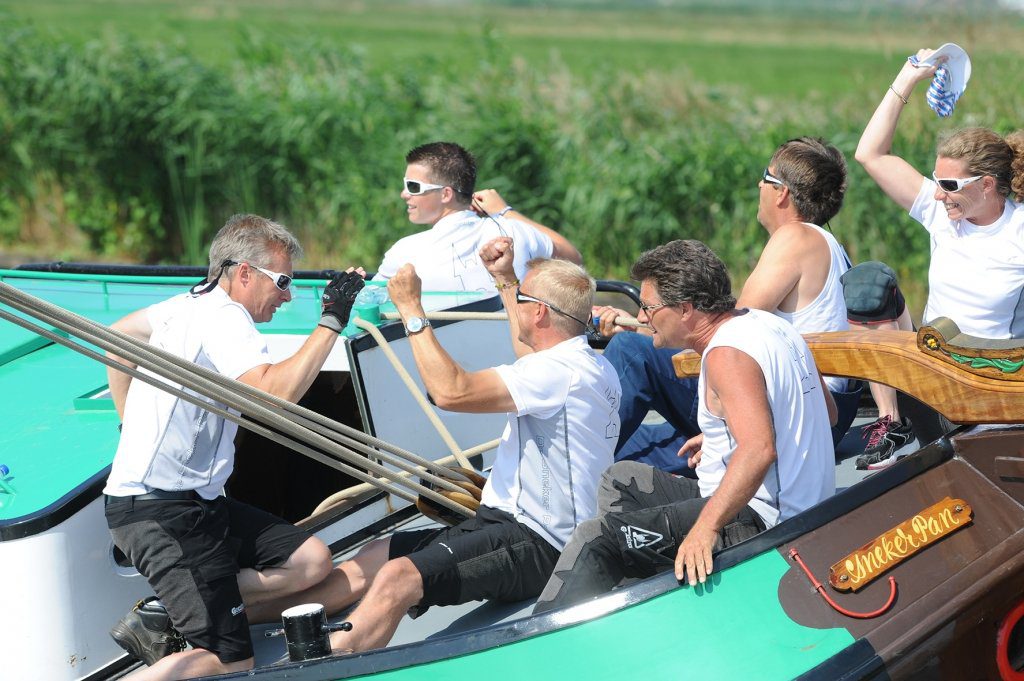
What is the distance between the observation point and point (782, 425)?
2887 mm

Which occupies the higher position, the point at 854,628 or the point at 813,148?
Answer: the point at 813,148

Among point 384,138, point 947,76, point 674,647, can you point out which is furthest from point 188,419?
point 384,138

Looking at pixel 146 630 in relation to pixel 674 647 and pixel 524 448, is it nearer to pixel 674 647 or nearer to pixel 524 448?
pixel 524 448

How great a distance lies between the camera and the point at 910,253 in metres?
8.45

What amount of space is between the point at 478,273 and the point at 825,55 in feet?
95.9

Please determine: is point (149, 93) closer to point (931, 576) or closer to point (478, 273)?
point (478, 273)

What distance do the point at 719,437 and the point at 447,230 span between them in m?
1.98

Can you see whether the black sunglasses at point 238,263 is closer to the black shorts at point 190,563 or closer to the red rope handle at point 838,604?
the black shorts at point 190,563

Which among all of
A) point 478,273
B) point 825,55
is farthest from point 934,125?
point 825,55

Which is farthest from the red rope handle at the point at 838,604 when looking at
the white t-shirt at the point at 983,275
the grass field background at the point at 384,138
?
the grass field background at the point at 384,138

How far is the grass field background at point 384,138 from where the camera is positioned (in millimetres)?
8914

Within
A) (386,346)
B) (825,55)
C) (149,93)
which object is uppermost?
(825,55)

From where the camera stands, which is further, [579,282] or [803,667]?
[579,282]

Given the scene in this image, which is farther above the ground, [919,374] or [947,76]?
[947,76]
